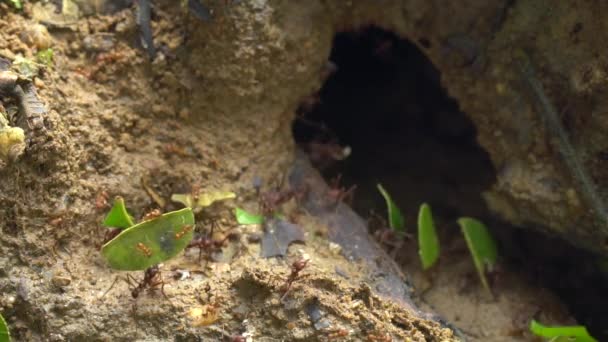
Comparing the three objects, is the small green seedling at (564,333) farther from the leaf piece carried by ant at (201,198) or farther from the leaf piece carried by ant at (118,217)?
the leaf piece carried by ant at (118,217)

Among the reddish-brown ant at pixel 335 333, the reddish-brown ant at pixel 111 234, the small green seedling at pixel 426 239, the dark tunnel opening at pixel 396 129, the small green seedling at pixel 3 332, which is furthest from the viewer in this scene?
the dark tunnel opening at pixel 396 129

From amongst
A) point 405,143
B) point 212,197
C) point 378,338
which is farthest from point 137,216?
point 405,143

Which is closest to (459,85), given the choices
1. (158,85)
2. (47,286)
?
(158,85)

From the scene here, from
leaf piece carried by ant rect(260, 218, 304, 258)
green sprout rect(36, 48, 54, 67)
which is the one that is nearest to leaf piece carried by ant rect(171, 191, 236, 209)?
leaf piece carried by ant rect(260, 218, 304, 258)

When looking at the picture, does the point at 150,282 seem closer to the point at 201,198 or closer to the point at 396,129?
the point at 201,198

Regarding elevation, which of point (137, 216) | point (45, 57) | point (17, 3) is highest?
point (17, 3)

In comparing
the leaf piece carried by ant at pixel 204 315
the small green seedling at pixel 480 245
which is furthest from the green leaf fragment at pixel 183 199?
the small green seedling at pixel 480 245

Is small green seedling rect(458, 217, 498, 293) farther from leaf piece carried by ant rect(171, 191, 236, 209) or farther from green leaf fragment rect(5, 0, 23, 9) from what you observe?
green leaf fragment rect(5, 0, 23, 9)

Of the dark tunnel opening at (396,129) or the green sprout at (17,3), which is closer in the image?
the green sprout at (17,3)
